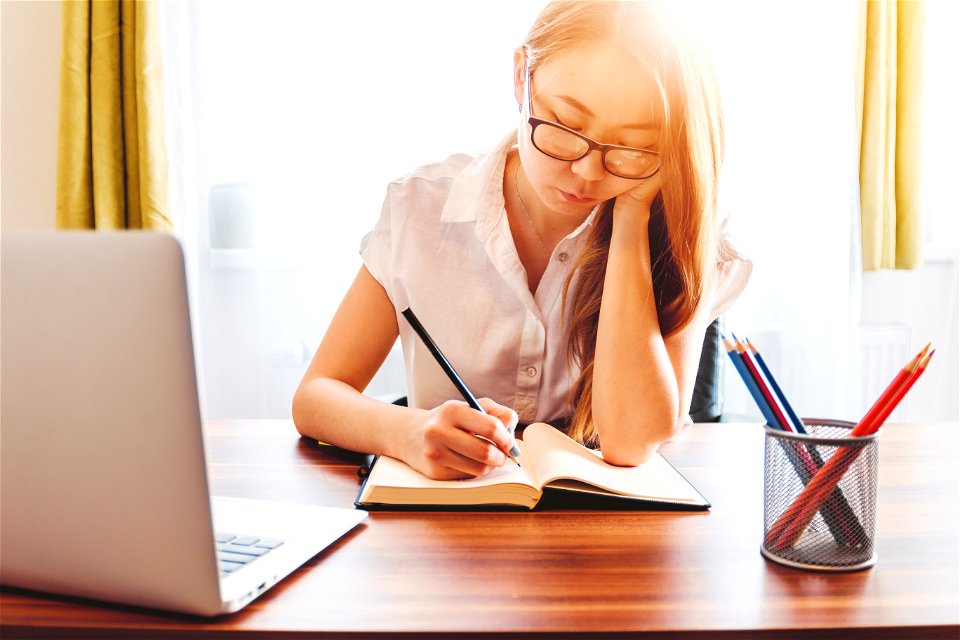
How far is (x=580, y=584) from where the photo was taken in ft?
2.12

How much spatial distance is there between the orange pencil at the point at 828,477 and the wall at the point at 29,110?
7.47ft

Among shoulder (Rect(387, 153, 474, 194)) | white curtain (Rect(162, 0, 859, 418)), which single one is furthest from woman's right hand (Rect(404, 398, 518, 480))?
white curtain (Rect(162, 0, 859, 418))

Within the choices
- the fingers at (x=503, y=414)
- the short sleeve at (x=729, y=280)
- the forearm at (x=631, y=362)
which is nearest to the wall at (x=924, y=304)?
the short sleeve at (x=729, y=280)

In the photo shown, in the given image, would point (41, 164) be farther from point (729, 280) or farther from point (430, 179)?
point (729, 280)

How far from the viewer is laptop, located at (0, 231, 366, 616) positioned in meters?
0.52

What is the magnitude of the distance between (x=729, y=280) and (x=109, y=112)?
173 centimetres

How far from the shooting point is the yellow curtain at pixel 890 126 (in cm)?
237

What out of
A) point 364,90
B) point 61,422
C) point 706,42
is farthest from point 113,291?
point 364,90

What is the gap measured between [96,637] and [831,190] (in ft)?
7.40

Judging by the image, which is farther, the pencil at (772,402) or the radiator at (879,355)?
the radiator at (879,355)

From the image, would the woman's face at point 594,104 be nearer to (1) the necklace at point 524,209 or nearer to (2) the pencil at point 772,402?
(1) the necklace at point 524,209

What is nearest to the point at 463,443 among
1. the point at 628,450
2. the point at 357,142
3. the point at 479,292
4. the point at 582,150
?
the point at 628,450

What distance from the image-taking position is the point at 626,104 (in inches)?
41.1

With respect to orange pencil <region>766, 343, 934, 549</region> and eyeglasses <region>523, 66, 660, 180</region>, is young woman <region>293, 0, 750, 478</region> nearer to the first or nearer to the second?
eyeglasses <region>523, 66, 660, 180</region>
